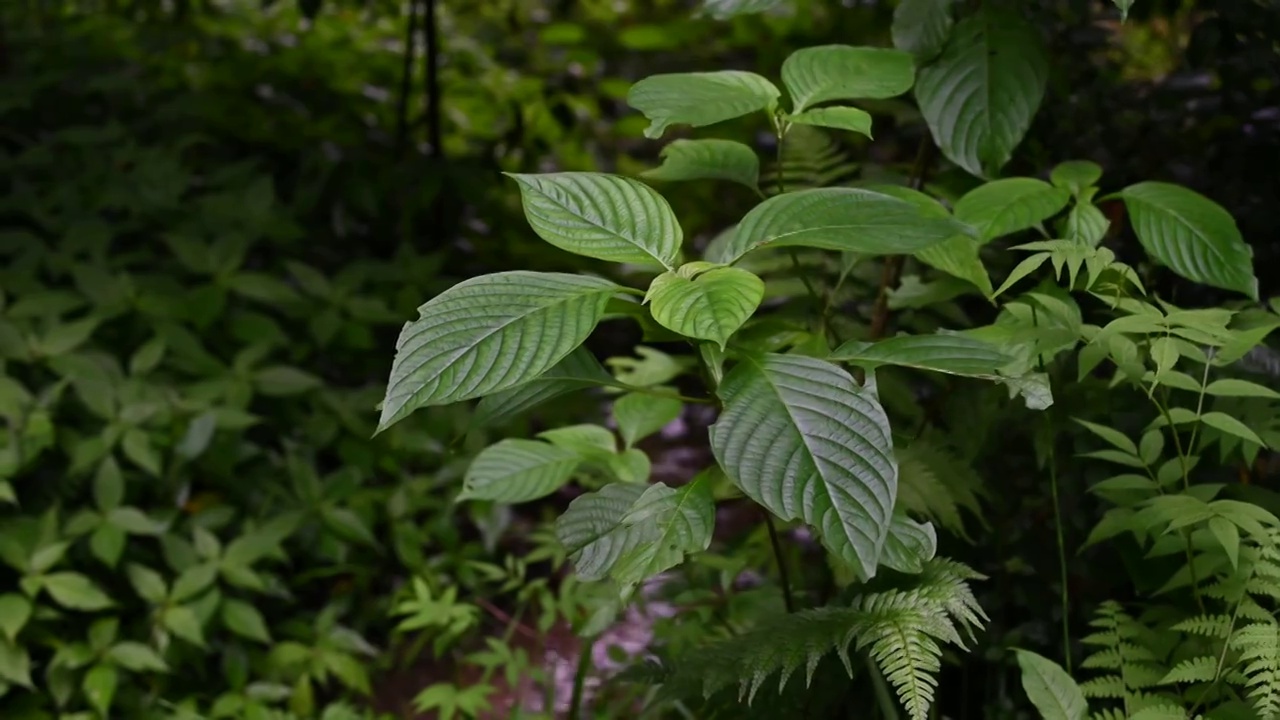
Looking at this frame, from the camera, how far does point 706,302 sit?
1032 millimetres

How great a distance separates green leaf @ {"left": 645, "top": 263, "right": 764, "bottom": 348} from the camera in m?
1.00

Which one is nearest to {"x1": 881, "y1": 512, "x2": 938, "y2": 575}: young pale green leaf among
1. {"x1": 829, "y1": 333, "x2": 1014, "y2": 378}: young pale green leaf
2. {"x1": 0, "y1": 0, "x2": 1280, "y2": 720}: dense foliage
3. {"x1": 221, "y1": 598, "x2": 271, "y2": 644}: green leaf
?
{"x1": 0, "y1": 0, "x2": 1280, "y2": 720}: dense foliage

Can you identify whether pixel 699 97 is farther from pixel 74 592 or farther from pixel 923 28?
pixel 74 592

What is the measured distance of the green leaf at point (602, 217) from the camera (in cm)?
112

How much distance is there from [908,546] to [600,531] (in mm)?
312

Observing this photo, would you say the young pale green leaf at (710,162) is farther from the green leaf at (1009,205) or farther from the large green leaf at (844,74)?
the green leaf at (1009,205)

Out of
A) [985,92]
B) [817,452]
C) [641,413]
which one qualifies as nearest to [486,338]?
[817,452]

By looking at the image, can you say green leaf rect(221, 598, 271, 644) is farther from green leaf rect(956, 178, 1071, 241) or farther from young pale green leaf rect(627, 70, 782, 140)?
green leaf rect(956, 178, 1071, 241)

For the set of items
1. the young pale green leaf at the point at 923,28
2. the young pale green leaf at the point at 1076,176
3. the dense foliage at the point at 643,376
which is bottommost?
the dense foliage at the point at 643,376

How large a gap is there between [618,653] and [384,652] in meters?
0.69

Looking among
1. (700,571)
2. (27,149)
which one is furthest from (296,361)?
(700,571)

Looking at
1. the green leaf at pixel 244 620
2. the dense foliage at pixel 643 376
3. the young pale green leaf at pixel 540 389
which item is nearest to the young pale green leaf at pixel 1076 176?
the dense foliage at pixel 643 376

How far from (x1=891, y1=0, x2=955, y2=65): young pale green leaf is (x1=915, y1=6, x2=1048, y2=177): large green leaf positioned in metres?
0.02

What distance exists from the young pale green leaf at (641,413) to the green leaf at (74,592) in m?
1.24
